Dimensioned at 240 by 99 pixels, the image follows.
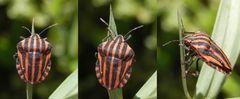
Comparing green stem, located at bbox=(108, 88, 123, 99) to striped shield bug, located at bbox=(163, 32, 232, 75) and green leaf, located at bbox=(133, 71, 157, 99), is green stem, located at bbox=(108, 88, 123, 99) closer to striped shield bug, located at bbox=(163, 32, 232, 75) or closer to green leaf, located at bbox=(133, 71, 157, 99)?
green leaf, located at bbox=(133, 71, 157, 99)

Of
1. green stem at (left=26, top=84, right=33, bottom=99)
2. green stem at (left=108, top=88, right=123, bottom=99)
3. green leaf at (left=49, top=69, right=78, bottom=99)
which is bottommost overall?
green stem at (left=108, top=88, right=123, bottom=99)

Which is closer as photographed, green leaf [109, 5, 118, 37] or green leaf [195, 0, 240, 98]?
green leaf [109, 5, 118, 37]

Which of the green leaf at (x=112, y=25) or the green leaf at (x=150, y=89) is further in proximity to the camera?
the green leaf at (x=150, y=89)

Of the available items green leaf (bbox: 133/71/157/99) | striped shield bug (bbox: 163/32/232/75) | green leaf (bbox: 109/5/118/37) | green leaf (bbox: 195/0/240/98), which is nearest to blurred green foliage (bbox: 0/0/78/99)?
green leaf (bbox: 109/5/118/37)

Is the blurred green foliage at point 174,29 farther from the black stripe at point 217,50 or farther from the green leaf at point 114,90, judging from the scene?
the green leaf at point 114,90

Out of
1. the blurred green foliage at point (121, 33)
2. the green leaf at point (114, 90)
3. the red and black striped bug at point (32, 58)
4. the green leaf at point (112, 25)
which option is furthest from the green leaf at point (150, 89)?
the red and black striped bug at point (32, 58)
